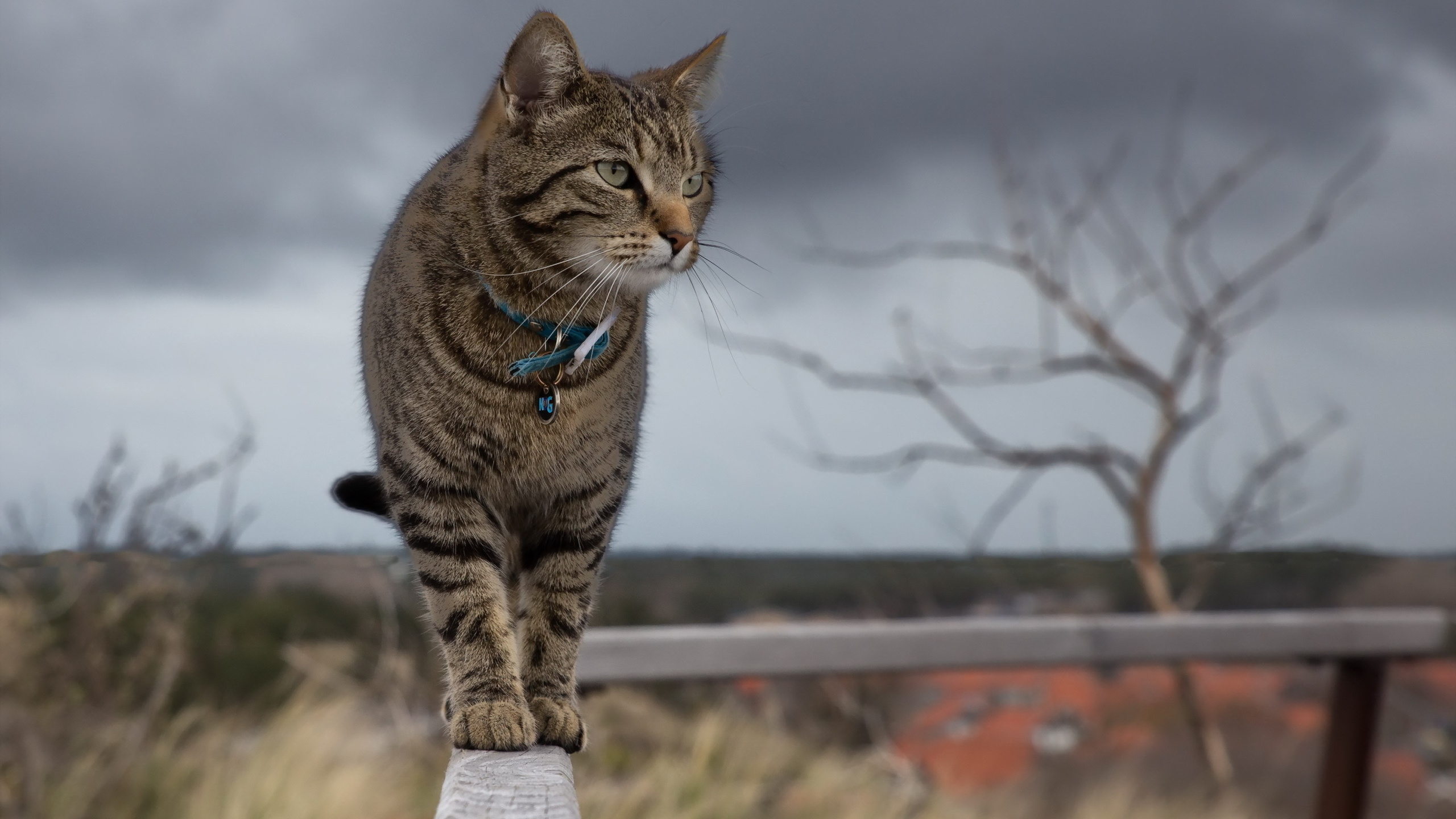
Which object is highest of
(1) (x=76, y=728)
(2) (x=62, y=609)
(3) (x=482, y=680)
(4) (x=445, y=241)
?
(4) (x=445, y=241)

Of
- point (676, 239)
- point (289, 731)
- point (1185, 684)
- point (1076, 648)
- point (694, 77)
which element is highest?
point (694, 77)

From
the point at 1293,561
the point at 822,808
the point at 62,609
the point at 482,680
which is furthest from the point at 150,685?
the point at 1293,561

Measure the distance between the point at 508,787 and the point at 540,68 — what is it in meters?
0.77

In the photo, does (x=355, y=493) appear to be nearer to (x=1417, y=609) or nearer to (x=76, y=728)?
(x=76, y=728)

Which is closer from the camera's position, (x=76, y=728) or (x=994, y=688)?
(x=76, y=728)

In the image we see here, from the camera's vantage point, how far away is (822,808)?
138 inches

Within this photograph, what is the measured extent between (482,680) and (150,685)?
3.28 m

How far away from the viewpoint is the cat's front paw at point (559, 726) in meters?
1.39

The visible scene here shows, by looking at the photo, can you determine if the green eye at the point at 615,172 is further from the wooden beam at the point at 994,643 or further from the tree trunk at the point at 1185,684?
the tree trunk at the point at 1185,684

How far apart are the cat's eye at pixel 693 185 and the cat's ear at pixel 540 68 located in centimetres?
19

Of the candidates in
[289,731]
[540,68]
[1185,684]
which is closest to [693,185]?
[540,68]

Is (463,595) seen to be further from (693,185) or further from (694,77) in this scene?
(694,77)

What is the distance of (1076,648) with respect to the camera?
11.1ft

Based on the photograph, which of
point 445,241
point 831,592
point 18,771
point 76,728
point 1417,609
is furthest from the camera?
point 831,592
